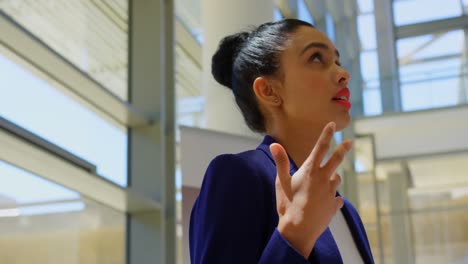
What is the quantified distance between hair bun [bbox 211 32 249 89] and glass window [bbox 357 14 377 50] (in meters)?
10.9

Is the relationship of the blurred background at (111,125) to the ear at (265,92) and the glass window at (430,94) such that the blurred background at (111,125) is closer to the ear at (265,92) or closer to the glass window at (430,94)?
the glass window at (430,94)

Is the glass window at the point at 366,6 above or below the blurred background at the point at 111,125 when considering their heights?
above

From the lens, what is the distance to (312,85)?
1.54 m

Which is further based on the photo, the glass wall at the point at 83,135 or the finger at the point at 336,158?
the glass wall at the point at 83,135

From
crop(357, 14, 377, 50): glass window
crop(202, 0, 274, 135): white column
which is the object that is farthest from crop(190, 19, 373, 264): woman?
crop(357, 14, 377, 50): glass window

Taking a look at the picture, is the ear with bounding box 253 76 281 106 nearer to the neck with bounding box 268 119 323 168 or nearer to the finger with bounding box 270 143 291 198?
the neck with bounding box 268 119 323 168

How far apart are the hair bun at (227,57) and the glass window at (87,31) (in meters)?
3.54

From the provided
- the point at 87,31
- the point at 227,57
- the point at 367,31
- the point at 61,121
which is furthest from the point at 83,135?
the point at 367,31

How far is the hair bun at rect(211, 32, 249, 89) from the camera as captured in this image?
6.03 feet

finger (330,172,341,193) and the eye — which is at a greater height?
the eye

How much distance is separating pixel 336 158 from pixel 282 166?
10 cm

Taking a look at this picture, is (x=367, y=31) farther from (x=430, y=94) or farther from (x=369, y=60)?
(x=430, y=94)

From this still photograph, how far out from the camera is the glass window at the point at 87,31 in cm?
538

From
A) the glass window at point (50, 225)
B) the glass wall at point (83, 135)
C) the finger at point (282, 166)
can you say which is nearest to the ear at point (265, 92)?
the finger at point (282, 166)
